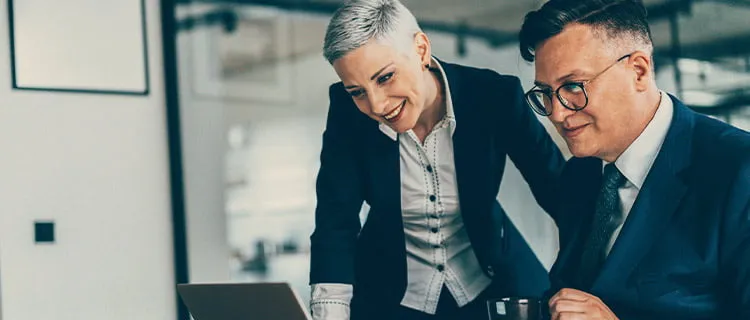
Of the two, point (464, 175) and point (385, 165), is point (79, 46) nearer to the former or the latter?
point (385, 165)

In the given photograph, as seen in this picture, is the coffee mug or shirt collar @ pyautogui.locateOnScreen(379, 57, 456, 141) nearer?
the coffee mug

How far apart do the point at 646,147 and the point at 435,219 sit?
1.99 feet

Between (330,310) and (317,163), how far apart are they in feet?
4.28

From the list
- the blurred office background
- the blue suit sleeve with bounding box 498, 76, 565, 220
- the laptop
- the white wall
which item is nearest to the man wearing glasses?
the blue suit sleeve with bounding box 498, 76, 565, 220

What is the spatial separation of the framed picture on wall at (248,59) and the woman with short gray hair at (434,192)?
44.6 inches

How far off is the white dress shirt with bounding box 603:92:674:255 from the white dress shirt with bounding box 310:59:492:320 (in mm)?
494

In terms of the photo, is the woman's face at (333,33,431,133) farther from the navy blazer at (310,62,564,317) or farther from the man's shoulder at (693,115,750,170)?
the man's shoulder at (693,115,750,170)

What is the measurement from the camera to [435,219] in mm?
2053

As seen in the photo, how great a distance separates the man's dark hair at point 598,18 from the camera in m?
1.56

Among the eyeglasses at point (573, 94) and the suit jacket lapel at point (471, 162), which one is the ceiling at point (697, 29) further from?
the eyeglasses at point (573, 94)

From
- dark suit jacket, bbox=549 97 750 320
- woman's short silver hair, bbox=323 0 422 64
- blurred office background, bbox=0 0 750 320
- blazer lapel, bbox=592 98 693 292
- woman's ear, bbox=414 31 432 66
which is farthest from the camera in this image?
blurred office background, bbox=0 0 750 320

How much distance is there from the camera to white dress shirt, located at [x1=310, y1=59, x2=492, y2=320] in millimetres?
2035

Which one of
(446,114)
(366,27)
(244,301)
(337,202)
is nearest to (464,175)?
(446,114)

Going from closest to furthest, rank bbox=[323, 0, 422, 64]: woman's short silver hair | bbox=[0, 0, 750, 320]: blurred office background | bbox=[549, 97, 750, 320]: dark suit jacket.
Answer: bbox=[549, 97, 750, 320]: dark suit jacket, bbox=[323, 0, 422, 64]: woman's short silver hair, bbox=[0, 0, 750, 320]: blurred office background
